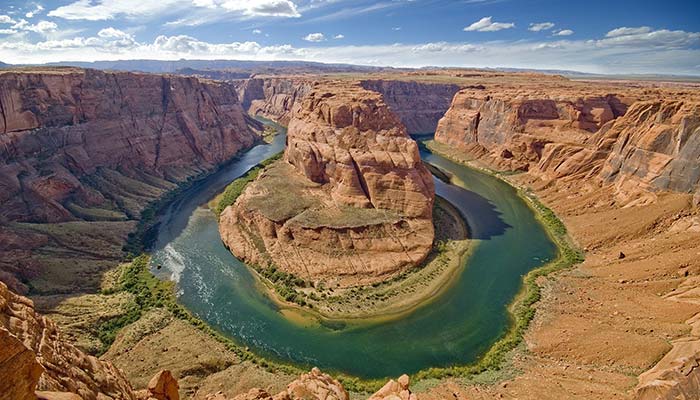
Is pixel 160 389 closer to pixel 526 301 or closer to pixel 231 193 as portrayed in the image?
pixel 526 301

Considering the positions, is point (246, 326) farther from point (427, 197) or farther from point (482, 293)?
point (427, 197)

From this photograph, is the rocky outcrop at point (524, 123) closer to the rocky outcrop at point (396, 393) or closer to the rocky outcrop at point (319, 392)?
the rocky outcrop at point (396, 393)

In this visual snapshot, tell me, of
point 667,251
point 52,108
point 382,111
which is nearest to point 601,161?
point 667,251

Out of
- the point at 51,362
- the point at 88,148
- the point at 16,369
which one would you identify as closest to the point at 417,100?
the point at 88,148

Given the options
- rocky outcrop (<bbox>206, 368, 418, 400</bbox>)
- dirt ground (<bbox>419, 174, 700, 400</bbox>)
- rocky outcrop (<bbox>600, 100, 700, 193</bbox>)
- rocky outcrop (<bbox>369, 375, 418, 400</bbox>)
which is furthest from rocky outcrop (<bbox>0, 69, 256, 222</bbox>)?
rocky outcrop (<bbox>600, 100, 700, 193</bbox>)

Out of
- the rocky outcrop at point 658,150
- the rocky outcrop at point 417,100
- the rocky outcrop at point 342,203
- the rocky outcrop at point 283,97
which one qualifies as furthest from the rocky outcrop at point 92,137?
the rocky outcrop at point 658,150

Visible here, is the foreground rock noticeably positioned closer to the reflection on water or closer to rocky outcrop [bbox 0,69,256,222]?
rocky outcrop [bbox 0,69,256,222]
